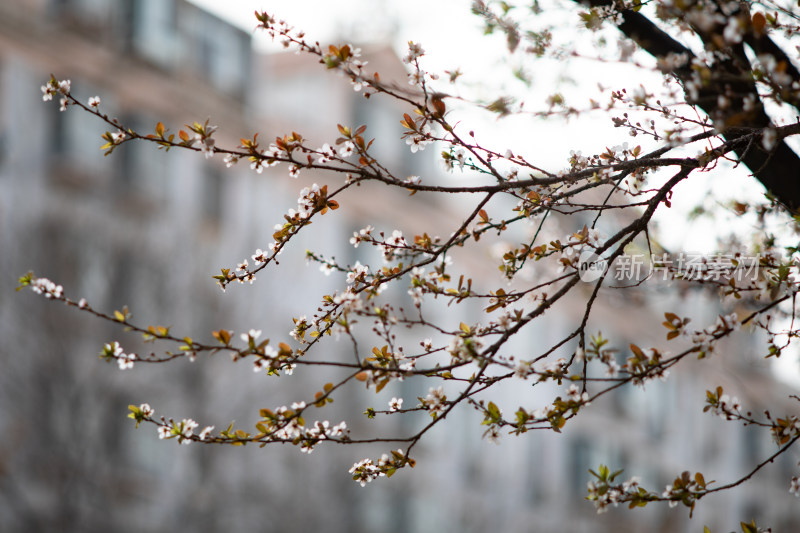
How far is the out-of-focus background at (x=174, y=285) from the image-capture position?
1389cm

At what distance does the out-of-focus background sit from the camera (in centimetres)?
1389

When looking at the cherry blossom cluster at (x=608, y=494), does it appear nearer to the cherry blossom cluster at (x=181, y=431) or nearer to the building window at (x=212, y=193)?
the cherry blossom cluster at (x=181, y=431)

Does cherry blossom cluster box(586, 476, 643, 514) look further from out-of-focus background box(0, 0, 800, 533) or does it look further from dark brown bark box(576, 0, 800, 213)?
out-of-focus background box(0, 0, 800, 533)

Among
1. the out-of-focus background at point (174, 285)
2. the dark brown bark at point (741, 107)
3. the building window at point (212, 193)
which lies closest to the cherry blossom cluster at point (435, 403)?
the dark brown bark at point (741, 107)

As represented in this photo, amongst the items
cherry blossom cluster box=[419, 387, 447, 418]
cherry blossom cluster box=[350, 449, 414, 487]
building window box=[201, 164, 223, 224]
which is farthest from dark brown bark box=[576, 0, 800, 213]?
building window box=[201, 164, 223, 224]

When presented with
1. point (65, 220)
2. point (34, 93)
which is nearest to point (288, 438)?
point (65, 220)

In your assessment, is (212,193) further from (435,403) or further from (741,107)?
(741,107)

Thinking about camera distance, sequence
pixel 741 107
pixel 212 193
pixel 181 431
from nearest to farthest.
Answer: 1. pixel 741 107
2. pixel 181 431
3. pixel 212 193

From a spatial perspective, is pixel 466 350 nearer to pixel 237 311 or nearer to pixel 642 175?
pixel 642 175

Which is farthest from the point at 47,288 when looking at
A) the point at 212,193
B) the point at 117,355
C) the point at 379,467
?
the point at 212,193

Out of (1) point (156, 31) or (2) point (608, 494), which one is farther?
(1) point (156, 31)

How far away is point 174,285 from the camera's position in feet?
51.0

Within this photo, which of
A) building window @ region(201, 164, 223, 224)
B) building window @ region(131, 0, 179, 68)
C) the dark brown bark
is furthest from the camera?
building window @ region(201, 164, 223, 224)

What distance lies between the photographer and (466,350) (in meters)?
3.06
